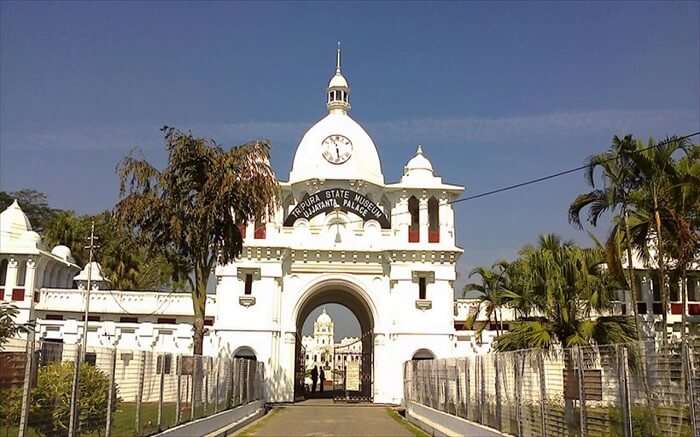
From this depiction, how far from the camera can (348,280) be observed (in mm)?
36062

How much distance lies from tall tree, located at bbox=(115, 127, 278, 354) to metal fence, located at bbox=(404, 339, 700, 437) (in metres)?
9.52

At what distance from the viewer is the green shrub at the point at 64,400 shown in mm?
10383

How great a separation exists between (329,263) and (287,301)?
8.98ft

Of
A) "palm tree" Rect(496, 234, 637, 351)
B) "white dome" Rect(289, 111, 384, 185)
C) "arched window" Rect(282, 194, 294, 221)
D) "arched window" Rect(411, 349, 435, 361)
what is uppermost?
"white dome" Rect(289, 111, 384, 185)

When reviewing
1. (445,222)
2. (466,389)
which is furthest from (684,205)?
(445,222)

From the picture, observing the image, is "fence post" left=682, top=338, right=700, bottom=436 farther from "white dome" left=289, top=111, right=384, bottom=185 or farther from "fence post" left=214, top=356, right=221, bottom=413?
"white dome" left=289, top=111, right=384, bottom=185

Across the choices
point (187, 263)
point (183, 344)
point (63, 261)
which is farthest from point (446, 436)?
point (63, 261)

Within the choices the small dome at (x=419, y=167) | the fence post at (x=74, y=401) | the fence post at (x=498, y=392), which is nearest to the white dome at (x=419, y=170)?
the small dome at (x=419, y=167)

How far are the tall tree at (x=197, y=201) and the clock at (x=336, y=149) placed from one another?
15.1 m

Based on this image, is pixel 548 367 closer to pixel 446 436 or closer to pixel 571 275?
pixel 446 436

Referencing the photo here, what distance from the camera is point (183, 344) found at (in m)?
36.4

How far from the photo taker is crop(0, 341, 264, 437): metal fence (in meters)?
9.81

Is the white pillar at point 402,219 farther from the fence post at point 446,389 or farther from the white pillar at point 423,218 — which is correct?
the fence post at point 446,389

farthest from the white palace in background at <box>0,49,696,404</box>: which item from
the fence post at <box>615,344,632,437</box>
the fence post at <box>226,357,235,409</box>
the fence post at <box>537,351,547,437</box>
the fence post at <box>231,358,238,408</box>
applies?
the fence post at <box>615,344,632,437</box>
